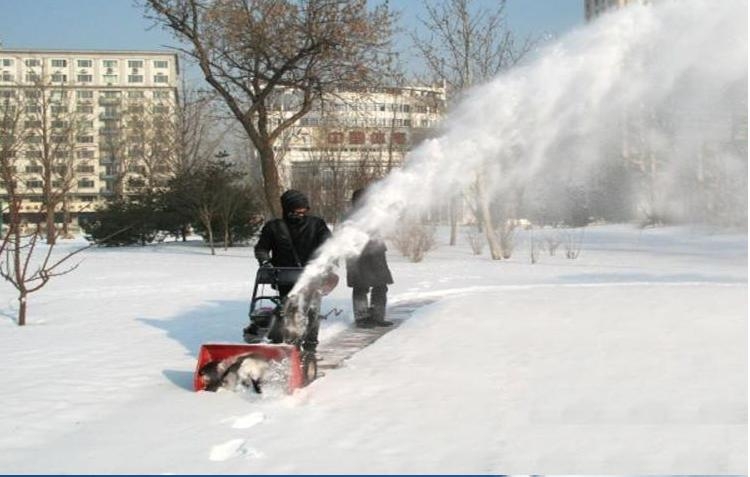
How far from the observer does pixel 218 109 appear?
2900 cm

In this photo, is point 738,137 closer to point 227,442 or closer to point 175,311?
point 175,311

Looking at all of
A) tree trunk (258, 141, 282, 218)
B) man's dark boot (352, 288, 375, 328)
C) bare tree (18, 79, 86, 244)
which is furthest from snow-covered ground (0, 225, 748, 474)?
tree trunk (258, 141, 282, 218)

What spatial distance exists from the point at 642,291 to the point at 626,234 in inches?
998

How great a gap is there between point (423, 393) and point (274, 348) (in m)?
1.23

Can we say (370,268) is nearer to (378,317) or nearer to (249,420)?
(378,317)

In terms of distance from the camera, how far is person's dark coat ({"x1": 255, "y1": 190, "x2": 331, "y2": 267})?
284 inches

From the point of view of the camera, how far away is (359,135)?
40969mm

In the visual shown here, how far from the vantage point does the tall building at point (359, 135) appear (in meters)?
26.1

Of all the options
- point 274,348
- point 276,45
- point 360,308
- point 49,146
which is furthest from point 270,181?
point 49,146

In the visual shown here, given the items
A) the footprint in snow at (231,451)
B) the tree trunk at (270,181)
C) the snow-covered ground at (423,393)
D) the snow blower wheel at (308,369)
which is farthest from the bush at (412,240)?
the footprint in snow at (231,451)

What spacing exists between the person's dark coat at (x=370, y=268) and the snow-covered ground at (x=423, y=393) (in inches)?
28.9

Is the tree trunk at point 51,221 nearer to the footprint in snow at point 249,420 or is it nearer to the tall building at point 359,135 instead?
the footprint in snow at point 249,420

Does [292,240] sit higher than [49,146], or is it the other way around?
[49,146]

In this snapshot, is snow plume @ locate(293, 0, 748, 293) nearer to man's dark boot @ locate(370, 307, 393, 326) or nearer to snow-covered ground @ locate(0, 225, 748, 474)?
man's dark boot @ locate(370, 307, 393, 326)
